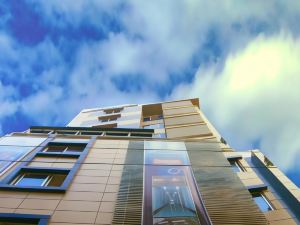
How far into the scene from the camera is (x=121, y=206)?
10.9 m

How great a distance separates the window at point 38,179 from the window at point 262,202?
9760 millimetres

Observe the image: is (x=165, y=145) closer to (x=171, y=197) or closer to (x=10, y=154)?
(x=171, y=197)

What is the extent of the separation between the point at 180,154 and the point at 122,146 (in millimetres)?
4031

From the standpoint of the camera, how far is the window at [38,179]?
1326 centimetres

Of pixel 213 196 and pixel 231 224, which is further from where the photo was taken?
pixel 213 196

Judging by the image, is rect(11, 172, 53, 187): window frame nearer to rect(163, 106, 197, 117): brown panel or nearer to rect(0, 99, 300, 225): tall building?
rect(0, 99, 300, 225): tall building

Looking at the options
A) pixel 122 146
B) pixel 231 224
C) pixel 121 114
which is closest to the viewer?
pixel 231 224

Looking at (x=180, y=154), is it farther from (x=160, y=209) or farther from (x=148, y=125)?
(x=148, y=125)

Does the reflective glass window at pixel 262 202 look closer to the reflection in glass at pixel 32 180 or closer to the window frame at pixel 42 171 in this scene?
the window frame at pixel 42 171

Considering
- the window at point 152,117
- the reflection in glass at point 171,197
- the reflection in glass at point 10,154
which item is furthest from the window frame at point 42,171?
the window at point 152,117

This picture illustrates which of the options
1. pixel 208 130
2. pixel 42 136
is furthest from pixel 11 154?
pixel 208 130

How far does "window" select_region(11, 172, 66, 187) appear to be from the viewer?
13.3 m

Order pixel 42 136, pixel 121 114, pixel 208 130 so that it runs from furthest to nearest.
Answer: 1. pixel 121 114
2. pixel 208 130
3. pixel 42 136

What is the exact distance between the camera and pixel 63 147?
18.5m
